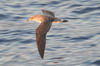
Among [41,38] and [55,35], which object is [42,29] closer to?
[41,38]

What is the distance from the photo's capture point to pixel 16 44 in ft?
37.0

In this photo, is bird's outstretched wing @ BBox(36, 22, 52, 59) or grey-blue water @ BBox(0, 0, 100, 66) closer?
bird's outstretched wing @ BBox(36, 22, 52, 59)

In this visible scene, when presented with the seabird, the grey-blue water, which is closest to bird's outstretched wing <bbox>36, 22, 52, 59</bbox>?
the seabird

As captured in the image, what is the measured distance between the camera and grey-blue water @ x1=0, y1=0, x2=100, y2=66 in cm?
1042

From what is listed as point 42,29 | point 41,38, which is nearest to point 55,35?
point 42,29

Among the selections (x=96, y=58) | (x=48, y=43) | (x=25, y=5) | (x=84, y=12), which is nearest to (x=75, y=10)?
(x=84, y=12)

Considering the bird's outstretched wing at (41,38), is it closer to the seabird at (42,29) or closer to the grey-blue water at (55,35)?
the seabird at (42,29)

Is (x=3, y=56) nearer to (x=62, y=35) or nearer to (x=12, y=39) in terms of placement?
(x=12, y=39)

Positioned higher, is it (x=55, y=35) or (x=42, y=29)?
(x=42, y=29)

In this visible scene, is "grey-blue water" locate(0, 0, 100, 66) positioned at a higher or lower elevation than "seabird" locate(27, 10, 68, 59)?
lower

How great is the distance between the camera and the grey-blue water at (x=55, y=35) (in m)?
10.4

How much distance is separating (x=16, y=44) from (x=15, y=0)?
14.2 feet

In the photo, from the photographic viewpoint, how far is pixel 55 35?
472 inches

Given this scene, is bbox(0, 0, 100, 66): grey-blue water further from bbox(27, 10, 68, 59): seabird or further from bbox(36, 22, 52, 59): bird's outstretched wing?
bbox(36, 22, 52, 59): bird's outstretched wing
